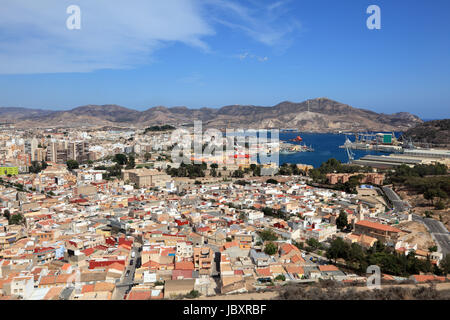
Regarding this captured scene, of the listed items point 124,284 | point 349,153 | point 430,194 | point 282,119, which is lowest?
point 124,284

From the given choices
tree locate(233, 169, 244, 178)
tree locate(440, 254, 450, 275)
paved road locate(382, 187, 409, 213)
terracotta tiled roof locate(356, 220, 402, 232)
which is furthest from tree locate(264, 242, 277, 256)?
tree locate(233, 169, 244, 178)

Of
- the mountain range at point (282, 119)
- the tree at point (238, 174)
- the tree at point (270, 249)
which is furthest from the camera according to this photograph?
the mountain range at point (282, 119)

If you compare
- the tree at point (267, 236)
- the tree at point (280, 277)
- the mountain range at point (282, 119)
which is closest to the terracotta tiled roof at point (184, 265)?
the tree at point (280, 277)

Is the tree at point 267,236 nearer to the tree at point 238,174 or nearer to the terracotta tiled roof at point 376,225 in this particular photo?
the terracotta tiled roof at point 376,225

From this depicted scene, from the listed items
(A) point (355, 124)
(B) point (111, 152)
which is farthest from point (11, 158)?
(A) point (355, 124)

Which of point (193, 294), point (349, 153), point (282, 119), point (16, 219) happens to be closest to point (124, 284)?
point (193, 294)

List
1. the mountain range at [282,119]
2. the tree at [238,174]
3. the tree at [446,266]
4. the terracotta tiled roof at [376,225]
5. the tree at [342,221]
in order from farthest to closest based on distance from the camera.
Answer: the mountain range at [282,119], the tree at [238,174], the tree at [342,221], the terracotta tiled roof at [376,225], the tree at [446,266]

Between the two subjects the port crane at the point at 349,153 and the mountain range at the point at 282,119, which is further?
the mountain range at the point at 282,119

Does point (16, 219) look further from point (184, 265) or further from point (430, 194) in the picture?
point (430, 194)
